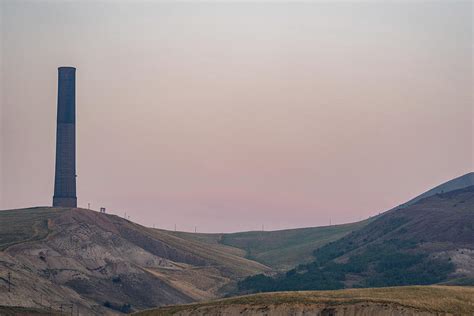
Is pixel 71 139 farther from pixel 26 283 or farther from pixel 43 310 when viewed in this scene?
pixel 43 310

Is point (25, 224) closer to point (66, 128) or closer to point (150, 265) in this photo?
point (66, 128)

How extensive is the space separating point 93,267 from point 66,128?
108 ft

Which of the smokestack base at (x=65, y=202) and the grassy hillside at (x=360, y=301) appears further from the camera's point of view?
the smokestack base at (x=65, y=202)

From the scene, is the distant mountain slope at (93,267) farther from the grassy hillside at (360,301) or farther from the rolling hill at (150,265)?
the grassy hillside at (360,301)

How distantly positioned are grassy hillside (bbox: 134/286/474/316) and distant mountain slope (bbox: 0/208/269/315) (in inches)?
1425

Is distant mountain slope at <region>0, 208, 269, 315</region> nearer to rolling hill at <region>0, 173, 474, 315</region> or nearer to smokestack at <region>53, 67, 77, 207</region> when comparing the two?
rolling hill at <region>0, 173, 474, 315</region>

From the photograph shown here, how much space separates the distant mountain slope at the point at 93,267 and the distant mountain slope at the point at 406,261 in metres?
14.4

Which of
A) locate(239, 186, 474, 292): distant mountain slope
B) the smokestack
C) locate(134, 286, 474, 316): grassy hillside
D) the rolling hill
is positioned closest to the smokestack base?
the rolling hill

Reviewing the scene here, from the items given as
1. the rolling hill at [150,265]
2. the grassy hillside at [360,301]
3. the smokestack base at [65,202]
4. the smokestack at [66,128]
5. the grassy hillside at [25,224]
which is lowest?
the grassy hillside at [360,301]

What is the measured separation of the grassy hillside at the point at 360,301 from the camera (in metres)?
87.6

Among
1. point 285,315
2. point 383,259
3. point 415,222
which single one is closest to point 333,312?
point 285,315

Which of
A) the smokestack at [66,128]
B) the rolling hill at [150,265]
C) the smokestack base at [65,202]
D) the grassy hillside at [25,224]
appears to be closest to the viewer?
the rolling hill at [150,265]

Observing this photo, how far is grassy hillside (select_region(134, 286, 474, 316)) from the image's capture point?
8762 centimetres

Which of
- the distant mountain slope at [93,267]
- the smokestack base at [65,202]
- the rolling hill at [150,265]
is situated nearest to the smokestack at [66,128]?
the smokestack base at [65,202]
